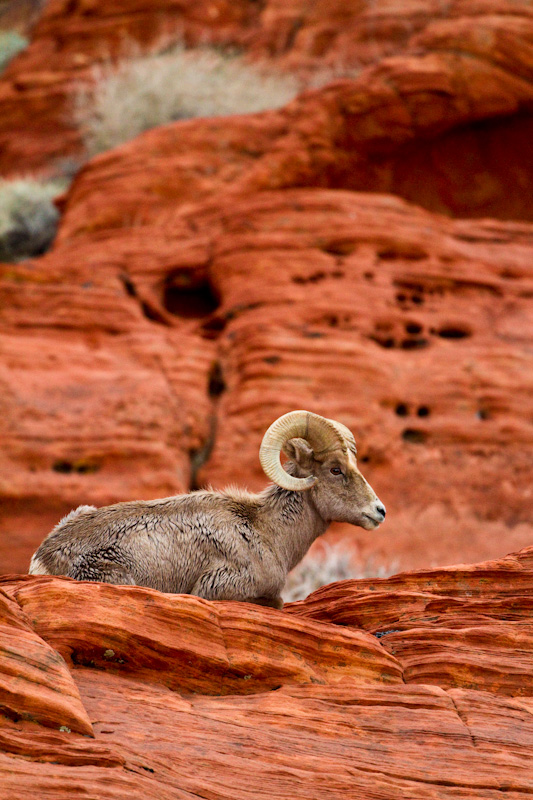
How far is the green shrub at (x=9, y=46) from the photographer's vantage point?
26.5 m

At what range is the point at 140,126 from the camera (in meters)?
21.1

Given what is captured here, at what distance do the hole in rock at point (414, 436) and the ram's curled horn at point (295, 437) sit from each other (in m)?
6.99

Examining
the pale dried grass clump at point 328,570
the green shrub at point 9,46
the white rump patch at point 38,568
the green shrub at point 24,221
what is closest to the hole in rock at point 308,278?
the pale dried grass clump at point 328,570

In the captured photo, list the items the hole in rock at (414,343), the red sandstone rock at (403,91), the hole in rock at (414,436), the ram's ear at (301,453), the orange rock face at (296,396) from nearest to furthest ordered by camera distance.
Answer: the orange rock face at (296,396), the ram's ear at (301,453), the hole in rock at (414,436), the hole in rock at (414,343), the red sandstone rock at (403,91)

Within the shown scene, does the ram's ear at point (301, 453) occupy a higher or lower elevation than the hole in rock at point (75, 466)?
lower

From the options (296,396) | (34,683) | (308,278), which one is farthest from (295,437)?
(308,278)

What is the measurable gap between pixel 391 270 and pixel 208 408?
373 cm

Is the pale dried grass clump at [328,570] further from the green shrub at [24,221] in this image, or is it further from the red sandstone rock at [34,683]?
the green shrub at [24,221]

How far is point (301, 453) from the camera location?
709 cm

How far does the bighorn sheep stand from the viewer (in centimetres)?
639

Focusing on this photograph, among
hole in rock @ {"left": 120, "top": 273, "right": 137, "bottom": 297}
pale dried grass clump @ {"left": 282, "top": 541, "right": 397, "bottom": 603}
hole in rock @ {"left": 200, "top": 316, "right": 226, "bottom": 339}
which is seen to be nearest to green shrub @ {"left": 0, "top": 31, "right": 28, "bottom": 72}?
hole in rock @ {"left": 120, "top": 273, "right": 137, "bottom": 297}

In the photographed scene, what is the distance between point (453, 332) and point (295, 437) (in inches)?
337

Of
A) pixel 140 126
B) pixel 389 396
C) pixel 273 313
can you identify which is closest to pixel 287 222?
pixel 273 313

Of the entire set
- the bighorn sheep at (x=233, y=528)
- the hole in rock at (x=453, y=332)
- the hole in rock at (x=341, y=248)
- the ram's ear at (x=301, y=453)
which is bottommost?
the bighorn sheep at (x=233, y=528)
